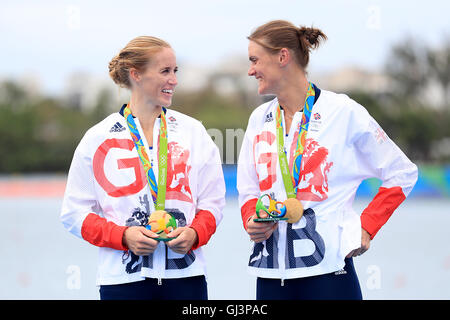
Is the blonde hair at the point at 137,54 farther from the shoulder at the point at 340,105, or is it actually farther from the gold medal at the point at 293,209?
the gold medal at the point at 293,209

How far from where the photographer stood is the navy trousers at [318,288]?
2898mm

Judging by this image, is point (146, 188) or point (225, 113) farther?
point (225, 113)

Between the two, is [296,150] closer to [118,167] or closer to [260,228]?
[260,228]

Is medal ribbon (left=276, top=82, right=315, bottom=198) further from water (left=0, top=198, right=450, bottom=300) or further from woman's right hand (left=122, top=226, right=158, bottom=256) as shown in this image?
water (left=0, top=198, right=450, bottom=300)

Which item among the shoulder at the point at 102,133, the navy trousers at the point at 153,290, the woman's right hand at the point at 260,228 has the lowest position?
the navy trousers at the point at 153,290

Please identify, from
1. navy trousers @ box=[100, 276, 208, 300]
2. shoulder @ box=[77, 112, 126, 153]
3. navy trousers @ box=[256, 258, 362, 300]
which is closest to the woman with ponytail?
navy trousers @ box=[256, 258, 362, 300]

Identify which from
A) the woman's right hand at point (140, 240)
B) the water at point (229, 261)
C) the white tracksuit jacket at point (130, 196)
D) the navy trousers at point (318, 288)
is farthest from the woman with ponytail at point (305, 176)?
the water at point (229, 261)

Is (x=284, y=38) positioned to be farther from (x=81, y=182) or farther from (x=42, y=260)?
(x=42, y=260)

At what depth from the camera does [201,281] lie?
3.05 meters

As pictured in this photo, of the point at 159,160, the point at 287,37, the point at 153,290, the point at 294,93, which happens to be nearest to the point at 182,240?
the point at 153,290

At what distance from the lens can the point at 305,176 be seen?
9.70ft

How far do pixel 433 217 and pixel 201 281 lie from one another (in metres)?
10.8

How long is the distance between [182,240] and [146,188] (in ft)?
0.95

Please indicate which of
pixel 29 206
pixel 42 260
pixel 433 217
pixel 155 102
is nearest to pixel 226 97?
pixel 29 206
